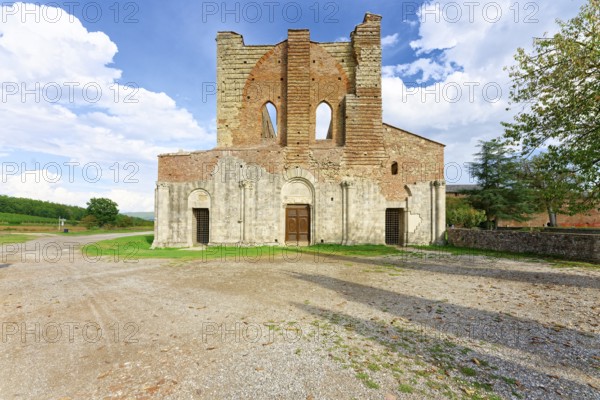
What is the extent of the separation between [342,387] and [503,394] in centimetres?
184

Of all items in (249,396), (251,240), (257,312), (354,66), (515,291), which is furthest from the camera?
(354,66)

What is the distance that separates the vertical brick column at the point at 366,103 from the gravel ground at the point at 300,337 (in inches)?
433

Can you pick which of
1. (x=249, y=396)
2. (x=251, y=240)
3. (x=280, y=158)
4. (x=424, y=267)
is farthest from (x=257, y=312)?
(x=280, y=158)

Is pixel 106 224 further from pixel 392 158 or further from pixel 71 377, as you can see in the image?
pixel 71 377

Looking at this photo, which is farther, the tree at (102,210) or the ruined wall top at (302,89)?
the tree at (102,210)

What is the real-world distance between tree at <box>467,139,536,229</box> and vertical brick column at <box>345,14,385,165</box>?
51.5 feet

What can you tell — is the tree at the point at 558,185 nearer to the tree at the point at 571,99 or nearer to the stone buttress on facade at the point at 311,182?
the tree at the point at 571,99

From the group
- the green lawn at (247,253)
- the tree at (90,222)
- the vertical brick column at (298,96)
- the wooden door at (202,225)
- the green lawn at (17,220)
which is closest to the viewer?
the green lawn at (247,253)

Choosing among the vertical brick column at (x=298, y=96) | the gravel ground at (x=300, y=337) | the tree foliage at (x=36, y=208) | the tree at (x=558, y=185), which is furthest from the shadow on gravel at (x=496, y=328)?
the tree foliage at (x=36, y=208)

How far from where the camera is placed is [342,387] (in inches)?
130

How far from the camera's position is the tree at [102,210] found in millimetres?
44312

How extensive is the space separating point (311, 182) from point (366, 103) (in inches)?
262

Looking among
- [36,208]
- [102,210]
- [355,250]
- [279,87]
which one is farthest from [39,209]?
[355,250]

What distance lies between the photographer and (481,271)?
10.4 metres
